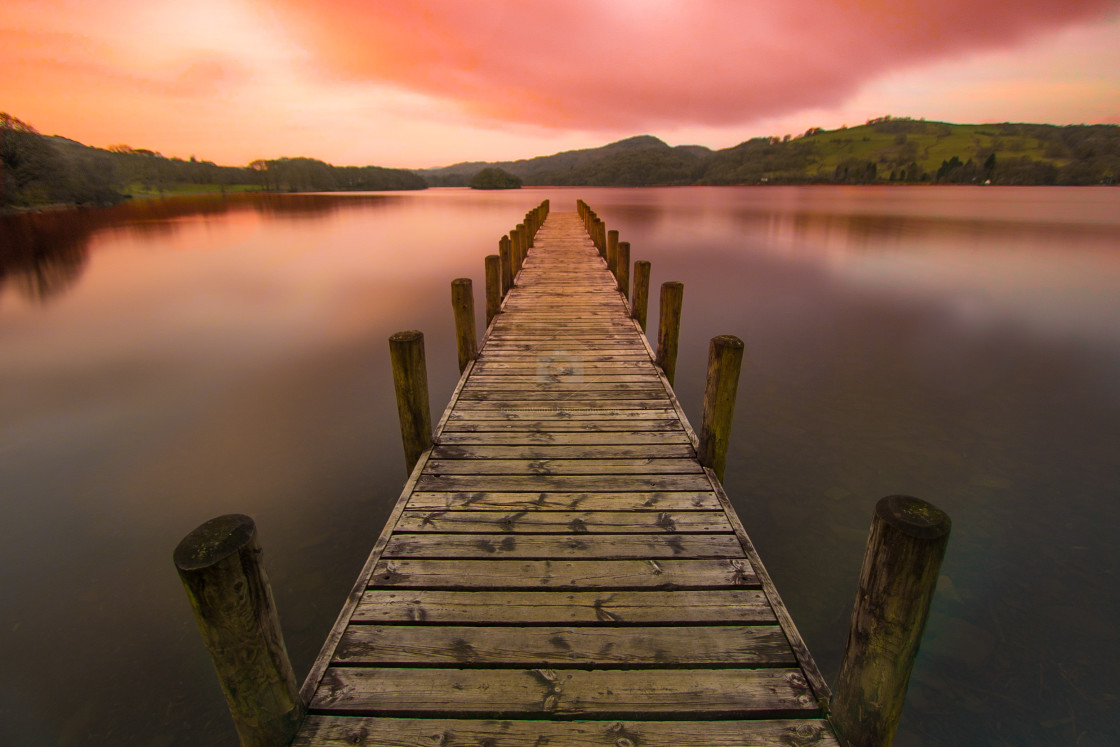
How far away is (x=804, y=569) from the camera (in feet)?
16.5

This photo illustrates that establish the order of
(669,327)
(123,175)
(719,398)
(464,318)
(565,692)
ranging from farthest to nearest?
1. (123,175)
2. (464,318)
3. (669,327)
4. (719,398)
5. (565,692)

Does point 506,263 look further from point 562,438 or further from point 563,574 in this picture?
point 563,574

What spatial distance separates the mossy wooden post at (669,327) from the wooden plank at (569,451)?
2007 mm

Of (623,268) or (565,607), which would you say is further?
(623,268)

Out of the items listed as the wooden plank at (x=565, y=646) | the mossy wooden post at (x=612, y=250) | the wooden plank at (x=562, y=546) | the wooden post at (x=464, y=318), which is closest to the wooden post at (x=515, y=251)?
the mossy wooden post at (x=612, y=250)

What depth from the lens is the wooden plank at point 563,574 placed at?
303 cm

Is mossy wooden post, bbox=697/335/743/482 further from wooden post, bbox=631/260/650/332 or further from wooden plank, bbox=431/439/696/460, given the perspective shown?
wooden post, bbox=631/260/650/332

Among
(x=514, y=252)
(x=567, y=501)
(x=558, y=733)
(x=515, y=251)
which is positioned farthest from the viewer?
(x=515, y=251)

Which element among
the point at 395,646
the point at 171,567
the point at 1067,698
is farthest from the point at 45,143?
the point at 1067,698

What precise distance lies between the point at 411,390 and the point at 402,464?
3.15 meters

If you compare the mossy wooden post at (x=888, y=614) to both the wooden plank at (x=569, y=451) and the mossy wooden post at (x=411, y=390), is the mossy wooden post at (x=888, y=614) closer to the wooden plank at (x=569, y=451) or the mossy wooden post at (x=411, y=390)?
the wooden plank at (x=569, y=451)

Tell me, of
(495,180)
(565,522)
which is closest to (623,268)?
(565,522)

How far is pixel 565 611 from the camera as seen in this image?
2828mm

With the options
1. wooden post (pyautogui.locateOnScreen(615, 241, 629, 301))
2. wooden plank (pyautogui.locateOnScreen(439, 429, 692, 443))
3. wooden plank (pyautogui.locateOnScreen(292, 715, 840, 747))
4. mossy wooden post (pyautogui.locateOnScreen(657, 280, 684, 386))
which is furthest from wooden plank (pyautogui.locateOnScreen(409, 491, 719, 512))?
wooden post (pyautogui.locateOnScreen(615, 241, 629, 301))
